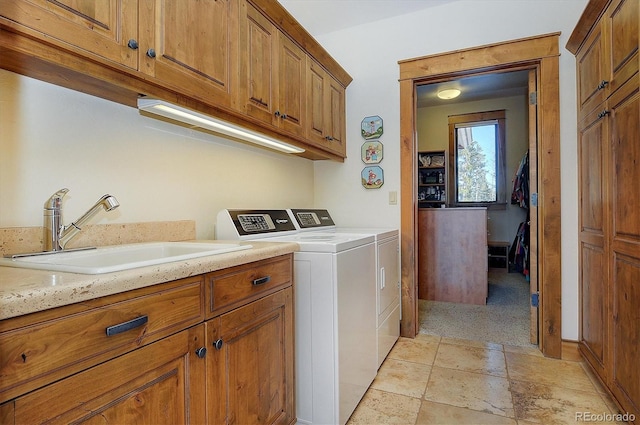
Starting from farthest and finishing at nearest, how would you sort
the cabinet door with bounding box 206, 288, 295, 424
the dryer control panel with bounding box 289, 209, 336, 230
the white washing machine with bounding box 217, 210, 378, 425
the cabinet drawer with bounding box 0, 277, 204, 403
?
the dryer control panel with bounding box 289, 209, 336, 230, the white washing machine with bounding box 217, 210, 378, 425, the cabinet door with bounding box 206, 288, 295, 424, the cabinet drawer with bounding box 0, 277, 204, 403

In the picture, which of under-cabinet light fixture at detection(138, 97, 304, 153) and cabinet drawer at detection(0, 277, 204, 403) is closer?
cabinet drawer at detection(0, 277, 204, 403)

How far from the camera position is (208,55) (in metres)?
1.43

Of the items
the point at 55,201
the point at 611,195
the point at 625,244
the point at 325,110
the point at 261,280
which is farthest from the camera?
the point at 325,110

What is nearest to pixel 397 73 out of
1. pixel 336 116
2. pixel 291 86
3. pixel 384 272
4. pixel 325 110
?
pixel 336 116

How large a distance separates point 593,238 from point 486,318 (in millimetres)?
1394

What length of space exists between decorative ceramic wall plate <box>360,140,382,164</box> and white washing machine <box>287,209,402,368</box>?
0.57 m

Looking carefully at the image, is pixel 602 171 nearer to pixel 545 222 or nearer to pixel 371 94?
pixel 545 222

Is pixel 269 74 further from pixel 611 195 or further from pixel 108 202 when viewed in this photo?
pixel 611 195

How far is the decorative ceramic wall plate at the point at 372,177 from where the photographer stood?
280 centimetres

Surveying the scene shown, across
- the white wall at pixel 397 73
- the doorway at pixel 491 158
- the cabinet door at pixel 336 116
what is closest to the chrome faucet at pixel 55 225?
the cabinet door at pixel 336 116

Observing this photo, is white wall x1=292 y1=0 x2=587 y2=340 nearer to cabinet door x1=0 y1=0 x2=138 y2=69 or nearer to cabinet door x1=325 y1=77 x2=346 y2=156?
cabinet door x1=325 y1=77 x2=346 y2=156

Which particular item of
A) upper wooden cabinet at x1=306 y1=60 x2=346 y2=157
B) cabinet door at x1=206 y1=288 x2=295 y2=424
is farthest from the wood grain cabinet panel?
upper wooden cabinet at x1=306 y1=60 x2=346 y2=157

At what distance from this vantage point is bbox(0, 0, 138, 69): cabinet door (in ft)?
2.89

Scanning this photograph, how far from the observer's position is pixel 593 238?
193 cm
